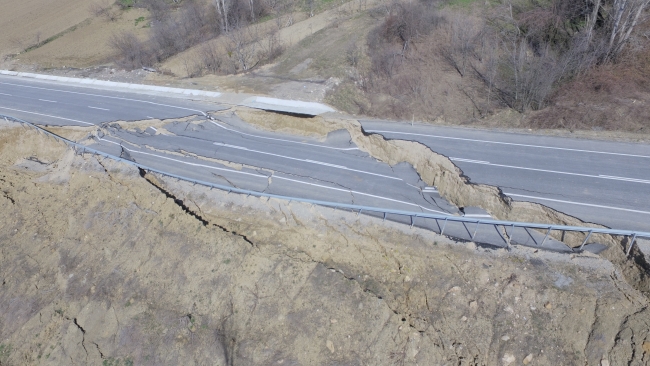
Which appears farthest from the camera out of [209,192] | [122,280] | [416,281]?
[209,192]

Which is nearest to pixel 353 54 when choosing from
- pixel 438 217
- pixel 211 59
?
pixel 211 59

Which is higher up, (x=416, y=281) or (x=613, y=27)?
(x=613, y=27)

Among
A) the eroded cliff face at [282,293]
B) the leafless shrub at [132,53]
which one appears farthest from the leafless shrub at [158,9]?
the eroded cliff face at [282,293]

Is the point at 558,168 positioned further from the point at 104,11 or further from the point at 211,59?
the point at 104,11

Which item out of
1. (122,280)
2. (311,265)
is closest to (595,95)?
(311,265)

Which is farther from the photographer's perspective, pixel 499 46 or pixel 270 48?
pixel 270 48

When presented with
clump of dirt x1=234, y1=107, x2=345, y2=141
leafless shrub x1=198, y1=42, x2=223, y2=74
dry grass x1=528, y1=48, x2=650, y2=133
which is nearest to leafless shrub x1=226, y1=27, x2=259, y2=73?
leafless shrub x1=198, y1=42, x2=223, y2=74

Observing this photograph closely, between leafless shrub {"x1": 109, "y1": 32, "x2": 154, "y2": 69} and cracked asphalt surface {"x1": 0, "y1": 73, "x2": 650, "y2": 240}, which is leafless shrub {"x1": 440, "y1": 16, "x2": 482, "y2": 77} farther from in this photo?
leafless shrub {"x1": 109, "y1": 32, "x2": 154, "y2": 69}

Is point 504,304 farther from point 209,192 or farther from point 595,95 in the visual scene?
point 595,95

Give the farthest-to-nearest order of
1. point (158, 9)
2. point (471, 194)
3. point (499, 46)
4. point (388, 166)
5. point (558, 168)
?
point (158, 9) → point (499, 46) → point (388, 166) → point (558, 168) → point (471, 194)
